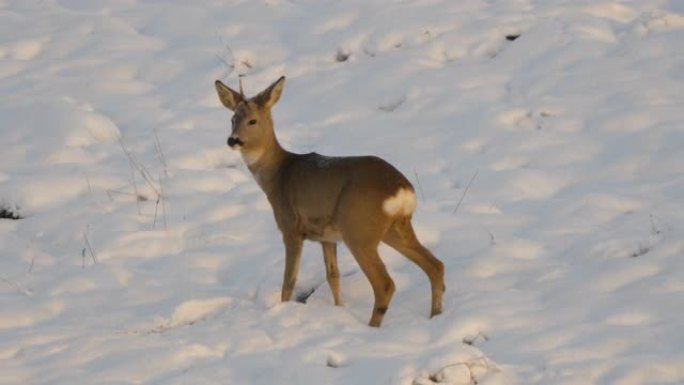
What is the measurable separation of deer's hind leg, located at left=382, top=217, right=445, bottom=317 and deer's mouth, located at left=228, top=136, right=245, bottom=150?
4.27 feet

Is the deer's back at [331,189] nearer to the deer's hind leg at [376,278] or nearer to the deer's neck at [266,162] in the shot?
the deer's neck at [266,162]

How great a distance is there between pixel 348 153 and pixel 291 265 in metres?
2.78

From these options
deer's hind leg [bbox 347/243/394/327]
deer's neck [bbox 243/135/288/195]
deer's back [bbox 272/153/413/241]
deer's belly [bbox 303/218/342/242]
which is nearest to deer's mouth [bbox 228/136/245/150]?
deer's neck [bbox 243/135/288/195]

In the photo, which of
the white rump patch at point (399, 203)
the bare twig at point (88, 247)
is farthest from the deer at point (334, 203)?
the bare twig at point (88, 247)

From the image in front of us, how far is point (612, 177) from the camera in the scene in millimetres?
9156

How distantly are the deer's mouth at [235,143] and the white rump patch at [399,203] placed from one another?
133 centimetres

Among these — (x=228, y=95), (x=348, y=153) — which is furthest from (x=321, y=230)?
(x=348, y=153)

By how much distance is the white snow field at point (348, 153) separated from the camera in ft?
21.5

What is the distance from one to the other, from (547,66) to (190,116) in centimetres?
358

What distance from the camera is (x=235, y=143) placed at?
8000 millimetres

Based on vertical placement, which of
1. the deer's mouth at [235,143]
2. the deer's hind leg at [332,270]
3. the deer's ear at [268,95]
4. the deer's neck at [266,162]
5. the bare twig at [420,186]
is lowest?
the bare twig at [420,186]

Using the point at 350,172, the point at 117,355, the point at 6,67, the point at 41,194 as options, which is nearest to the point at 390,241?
the point at 350,172

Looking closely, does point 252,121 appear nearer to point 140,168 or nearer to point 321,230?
point 321,230

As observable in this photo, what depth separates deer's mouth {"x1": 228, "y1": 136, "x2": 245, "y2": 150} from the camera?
7.96 m
